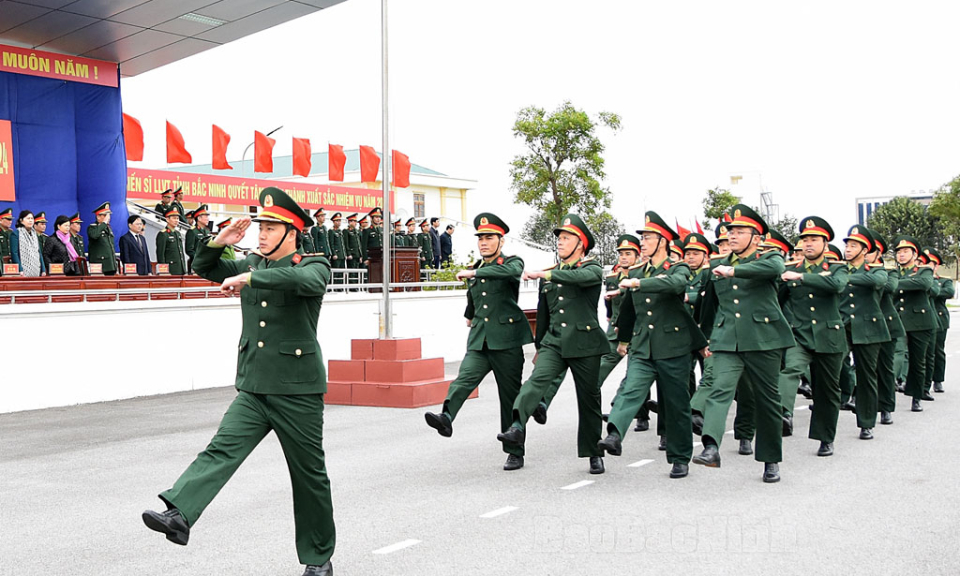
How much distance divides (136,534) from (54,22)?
16.8 meters

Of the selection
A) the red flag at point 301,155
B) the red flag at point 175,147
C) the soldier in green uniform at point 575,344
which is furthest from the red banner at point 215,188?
the soldier in green uniform at point 575,344

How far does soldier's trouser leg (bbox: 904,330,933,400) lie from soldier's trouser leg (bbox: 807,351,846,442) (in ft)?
11.2

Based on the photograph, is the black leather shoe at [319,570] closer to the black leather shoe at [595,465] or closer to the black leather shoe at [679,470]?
the black leather shoe at [595,465]

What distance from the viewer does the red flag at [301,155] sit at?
33.7 m

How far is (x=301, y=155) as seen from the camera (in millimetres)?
33781

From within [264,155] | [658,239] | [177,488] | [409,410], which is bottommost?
[409,410]

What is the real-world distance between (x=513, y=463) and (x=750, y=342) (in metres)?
2.09

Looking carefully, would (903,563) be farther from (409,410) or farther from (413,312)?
(413,312)

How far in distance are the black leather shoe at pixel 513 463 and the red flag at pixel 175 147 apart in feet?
73.1

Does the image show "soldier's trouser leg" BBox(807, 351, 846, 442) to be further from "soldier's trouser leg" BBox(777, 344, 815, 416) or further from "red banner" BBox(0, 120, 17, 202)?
"red banner" BBox(0, 120, 17, 202)

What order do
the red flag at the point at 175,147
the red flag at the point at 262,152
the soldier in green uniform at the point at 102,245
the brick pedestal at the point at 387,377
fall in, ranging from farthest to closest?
1. the red flag at the point at 262,152
2. the red flag at the point at 175,147
3. the soldier in green uniform at the point at 102,245
4. the brick pedestal at the point at 387,377

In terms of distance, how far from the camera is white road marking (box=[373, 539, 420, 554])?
563cm

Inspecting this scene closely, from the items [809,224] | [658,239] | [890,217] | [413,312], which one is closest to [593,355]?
[658,239]

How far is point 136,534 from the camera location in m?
6.23
